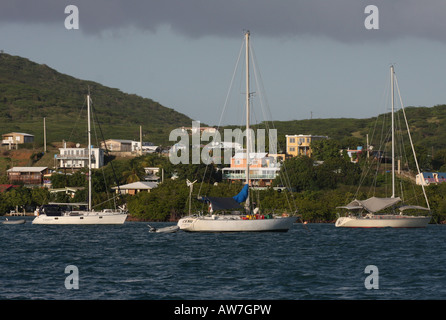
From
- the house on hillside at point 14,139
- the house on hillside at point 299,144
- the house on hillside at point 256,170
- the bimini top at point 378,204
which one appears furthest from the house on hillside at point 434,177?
the house on hillside at point 14,139

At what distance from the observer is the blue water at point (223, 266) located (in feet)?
115

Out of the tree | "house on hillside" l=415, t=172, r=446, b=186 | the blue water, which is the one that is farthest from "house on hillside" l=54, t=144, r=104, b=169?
the blue water

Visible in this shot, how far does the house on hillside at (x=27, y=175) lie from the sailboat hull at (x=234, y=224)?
79.2 m

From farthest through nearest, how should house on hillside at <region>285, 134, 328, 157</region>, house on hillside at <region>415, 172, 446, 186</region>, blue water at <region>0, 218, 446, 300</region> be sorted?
house on hillside at <region>285, 134, 328, 157</region>
house on hillside at <region>415, 172, 446, 186</region>
blue water at <region>0, 218, 446, 300</region>

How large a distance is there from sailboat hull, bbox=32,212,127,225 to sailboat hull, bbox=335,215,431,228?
2529cm

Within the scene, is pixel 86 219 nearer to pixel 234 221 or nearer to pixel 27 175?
pixel 234 221

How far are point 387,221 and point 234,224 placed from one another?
21535mm

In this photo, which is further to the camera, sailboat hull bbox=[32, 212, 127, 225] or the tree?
the tree

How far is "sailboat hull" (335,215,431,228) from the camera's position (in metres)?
82.8

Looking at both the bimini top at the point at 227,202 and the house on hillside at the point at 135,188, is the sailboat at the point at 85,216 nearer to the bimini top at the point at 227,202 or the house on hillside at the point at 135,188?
the bimini top at the point at 227,202

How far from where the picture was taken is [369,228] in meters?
84.2

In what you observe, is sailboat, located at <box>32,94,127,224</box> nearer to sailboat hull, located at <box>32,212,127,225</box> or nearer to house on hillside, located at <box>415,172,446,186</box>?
sailboat hull, located at <box>32,212,127,225</box>
